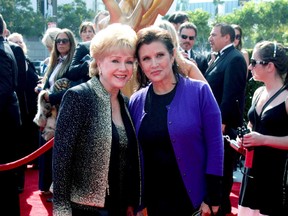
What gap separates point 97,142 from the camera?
8.97ft

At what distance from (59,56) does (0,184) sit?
1.93 metres

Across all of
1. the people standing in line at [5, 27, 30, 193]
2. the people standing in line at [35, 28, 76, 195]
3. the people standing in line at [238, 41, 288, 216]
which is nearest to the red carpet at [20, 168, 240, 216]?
the people standing in line at [5, 27, 30, 193]

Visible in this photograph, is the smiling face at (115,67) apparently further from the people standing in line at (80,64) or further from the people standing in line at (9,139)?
the people standing in line at (80,64)

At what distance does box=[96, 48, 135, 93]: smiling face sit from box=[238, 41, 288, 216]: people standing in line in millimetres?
1387

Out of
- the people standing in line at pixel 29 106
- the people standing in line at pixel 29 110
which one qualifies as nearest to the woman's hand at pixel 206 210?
the people standing in line at pixel 29 110

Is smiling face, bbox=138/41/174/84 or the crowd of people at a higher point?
smiling face, bbox=138/41/174/84

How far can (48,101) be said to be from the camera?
590cm

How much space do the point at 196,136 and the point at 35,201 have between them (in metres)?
3.79

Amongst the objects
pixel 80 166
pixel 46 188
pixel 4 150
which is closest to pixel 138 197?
pixel 80 166

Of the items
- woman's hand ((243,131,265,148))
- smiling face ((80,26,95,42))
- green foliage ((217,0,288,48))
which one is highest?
green foliage ((217,0,288,48))

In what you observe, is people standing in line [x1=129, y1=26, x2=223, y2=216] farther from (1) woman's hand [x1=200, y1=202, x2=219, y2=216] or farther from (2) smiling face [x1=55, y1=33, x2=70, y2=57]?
(2) smiling face [x1=55, y1=33, x2=70, y2=57]

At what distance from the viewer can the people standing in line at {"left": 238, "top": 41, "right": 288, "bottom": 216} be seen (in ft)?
12.5

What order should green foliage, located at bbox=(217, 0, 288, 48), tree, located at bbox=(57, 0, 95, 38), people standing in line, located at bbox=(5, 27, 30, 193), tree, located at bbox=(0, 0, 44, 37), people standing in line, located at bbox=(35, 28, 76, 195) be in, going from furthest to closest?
green foliage, located at bbox=(217, 0, 288, 48) < tree, located at bbox=(57, 0, 95, 38) < tree, located at bbox=(0, 0, 44, 37) < people standing in line, located at bbox=(5, 27, 30, 193) < people standing in line, located at bbox=(35, 28, 76, 195)

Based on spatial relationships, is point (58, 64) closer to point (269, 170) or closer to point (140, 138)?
point (269, 170)
